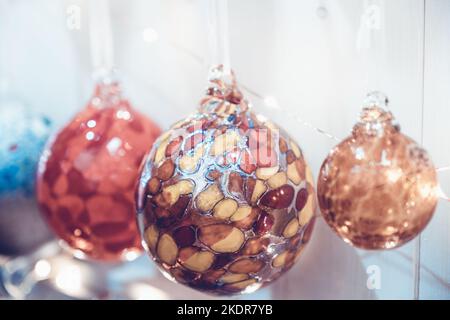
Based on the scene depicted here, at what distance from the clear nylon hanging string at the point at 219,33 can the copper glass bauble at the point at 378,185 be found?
143mm

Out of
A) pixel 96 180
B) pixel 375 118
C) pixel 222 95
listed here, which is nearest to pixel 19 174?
pixel 96 180

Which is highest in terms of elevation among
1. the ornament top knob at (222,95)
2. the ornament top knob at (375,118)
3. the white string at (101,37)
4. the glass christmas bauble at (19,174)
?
the white string at (101,37)

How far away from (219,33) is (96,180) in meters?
0.20

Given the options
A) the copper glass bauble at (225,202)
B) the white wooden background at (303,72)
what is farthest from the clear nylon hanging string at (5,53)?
the copper glass bauble at (225,202)

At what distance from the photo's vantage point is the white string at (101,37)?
0.62m

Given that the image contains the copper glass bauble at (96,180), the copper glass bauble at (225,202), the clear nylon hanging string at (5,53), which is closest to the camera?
the copper glass bauble at (225,202)

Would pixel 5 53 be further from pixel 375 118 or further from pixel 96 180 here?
pixel 375 118

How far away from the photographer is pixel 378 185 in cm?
49

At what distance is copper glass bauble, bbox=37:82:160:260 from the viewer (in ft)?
1.90

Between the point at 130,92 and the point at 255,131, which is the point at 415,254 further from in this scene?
the point at 130,92

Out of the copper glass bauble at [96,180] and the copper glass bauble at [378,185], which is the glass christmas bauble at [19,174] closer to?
the copper glass bauble at [96,180]
